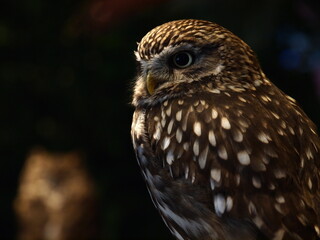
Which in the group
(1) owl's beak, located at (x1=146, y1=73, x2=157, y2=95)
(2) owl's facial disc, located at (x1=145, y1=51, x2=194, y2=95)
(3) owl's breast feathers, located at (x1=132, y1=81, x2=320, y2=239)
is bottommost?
(3) owl's breast feathers, located at (x1=132, y1=81, x2=320, y2=239)

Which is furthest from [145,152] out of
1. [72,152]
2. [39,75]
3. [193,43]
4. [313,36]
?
[39,75]

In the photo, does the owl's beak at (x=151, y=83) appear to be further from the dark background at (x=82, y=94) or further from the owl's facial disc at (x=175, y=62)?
the dark background at (x=82, y=94)

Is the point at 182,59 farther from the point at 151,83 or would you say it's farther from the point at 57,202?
the point at 57,202

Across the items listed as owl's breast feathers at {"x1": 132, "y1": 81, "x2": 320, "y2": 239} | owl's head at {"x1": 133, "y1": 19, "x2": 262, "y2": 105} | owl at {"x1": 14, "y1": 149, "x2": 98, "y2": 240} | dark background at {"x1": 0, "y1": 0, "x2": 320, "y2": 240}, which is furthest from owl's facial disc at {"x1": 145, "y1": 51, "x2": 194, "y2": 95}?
owl at {"x1": 14, "y1": 149, "x2": 98, "y2": 240}

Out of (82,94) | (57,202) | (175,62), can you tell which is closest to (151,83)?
(175,62)

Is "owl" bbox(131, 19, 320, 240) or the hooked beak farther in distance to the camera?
the hooked beak

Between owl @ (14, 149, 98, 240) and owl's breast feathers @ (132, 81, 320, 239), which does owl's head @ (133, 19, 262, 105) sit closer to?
owl's breast feathers @ (132, 81, 320, 239)

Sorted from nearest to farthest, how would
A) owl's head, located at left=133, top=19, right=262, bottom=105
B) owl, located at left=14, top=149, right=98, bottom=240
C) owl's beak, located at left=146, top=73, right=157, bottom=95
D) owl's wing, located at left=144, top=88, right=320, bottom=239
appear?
owl's wing, located at left=144, top=88, right=320, bottom=239
owl's head, located at left=133, top=19, right=262, bottom=105
owl's beak, located at left=146, top=73, right=157, bottom=95
owl, located at left=14, top=149, right=98, bottom=240
